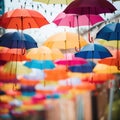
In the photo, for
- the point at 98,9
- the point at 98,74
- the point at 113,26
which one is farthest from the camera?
the point at 98,74

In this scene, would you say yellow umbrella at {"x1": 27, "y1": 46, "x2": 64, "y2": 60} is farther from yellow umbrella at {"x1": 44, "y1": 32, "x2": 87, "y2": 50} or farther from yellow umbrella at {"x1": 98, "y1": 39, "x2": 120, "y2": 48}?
yellow umbrella at {"x1": 98, "y1": 39, "x2": 120, "y2": 48}

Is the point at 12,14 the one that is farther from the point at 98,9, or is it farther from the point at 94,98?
the point at 94,98

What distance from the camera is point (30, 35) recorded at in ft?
12.2

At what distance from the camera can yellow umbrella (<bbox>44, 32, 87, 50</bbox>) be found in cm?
Result: 360

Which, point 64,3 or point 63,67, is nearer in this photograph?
point 64,3

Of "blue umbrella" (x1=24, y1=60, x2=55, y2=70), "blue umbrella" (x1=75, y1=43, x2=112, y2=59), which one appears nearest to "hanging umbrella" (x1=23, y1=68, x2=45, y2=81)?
"blue umbrella" (x1=24, y1=60, x2=55, y2=70)

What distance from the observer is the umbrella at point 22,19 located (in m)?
3.47

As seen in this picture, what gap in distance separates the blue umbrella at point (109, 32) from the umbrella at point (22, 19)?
573mm

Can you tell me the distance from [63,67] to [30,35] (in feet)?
1.63

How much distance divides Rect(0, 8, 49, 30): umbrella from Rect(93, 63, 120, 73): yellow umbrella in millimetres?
740

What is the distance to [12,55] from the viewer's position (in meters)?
3.71

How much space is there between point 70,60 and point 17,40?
60 centimetres

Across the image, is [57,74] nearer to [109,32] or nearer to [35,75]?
[35,75]

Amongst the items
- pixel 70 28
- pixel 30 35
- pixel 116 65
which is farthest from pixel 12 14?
pixel 116 65
